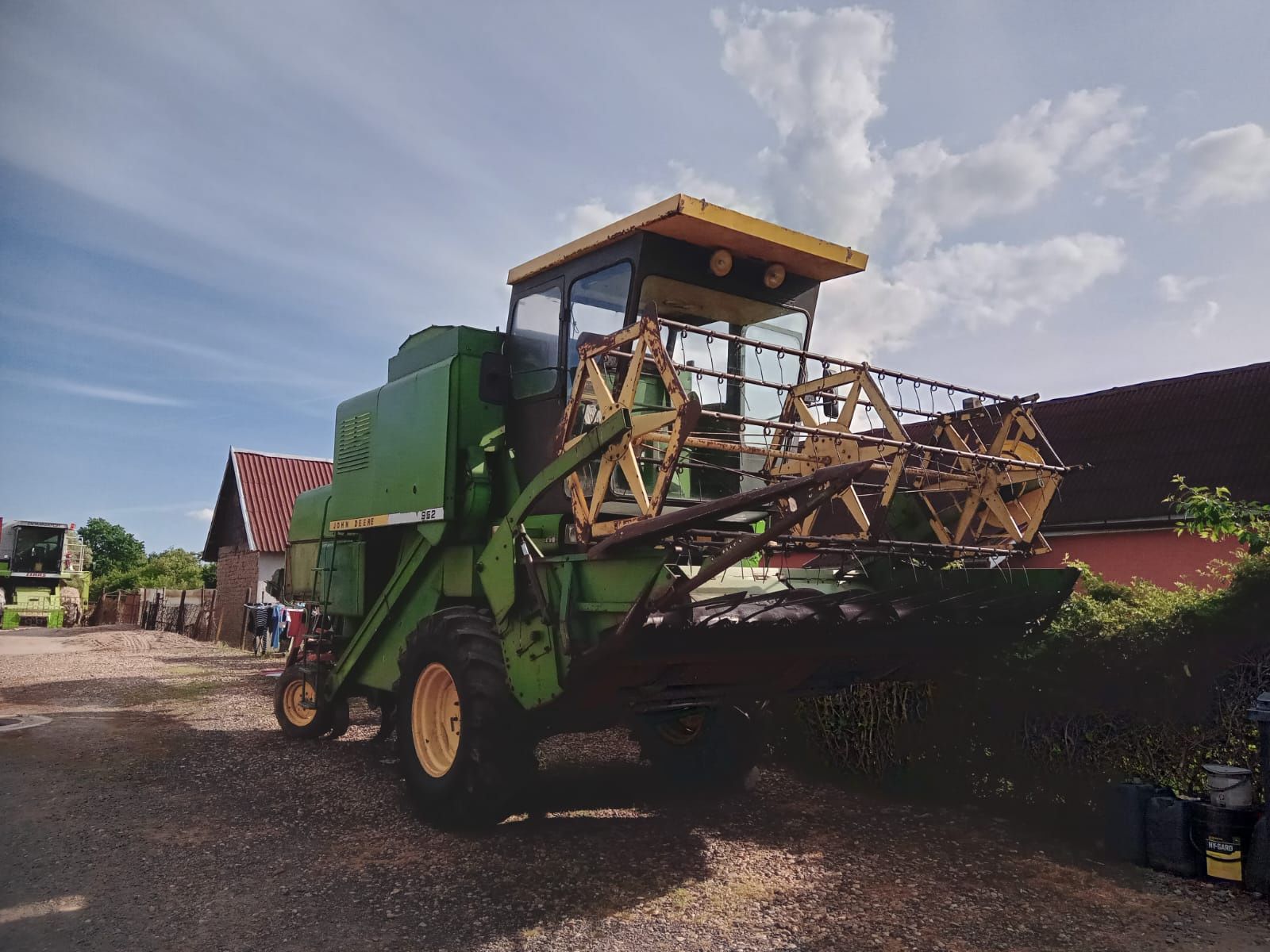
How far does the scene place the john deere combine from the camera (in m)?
4.47

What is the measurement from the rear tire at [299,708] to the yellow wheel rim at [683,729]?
10.6 ft

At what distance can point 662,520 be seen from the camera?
4.10 metres

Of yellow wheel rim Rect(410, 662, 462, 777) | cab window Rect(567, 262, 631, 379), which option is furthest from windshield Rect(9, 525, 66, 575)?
cab window Rect(567, 262, 631, 379)

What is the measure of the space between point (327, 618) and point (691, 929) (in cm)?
529

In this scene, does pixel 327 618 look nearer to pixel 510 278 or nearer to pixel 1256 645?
pixel 510 278

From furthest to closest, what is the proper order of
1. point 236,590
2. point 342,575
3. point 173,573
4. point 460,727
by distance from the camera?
point 173,573 → point 236,590 → point 342,575 → point 460,727

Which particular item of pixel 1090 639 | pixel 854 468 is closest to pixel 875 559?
pixel 1090 639

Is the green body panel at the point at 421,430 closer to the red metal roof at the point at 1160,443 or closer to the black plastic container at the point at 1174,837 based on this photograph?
the black plastic container at the point at 1174,837

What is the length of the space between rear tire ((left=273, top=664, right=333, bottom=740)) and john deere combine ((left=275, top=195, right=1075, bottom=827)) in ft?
4.82

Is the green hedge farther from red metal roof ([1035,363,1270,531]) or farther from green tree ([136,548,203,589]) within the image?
green tree ([136,548,203,589])

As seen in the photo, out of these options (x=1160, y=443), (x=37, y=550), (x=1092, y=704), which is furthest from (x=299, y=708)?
(x=37, y=550)

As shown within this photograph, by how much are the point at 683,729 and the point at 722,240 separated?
11.9 ft

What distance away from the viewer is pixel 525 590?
16.6ft

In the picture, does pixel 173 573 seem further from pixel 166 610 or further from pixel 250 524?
pixel 250 524
